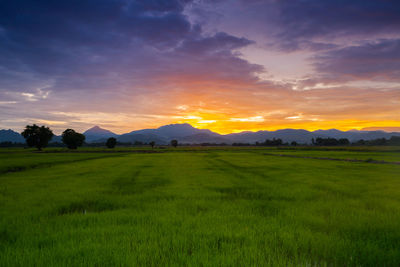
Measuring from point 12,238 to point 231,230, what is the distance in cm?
633

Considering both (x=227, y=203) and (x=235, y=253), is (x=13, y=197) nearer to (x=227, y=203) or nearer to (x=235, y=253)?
(x=227, y=203)

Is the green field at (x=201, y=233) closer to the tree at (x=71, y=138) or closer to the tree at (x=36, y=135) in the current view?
the tree at (x=36, y=135)

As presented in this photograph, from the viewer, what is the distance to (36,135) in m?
89.2

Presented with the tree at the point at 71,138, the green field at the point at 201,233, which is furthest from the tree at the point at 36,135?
the green field at the point at 201,233

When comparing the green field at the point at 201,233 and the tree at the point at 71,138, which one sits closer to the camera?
the green field at the point at 201,233

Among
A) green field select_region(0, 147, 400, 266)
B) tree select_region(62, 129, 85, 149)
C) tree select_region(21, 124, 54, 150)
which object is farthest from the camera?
tree select_region(62, 129, 85, 149)

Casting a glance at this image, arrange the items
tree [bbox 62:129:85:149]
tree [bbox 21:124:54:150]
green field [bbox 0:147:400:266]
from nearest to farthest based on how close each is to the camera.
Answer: green field [bbox 0:147:400:266]
tree [bbox 21:124:54:150]
tree [bbox 62:129:85:149]

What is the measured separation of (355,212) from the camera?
7.95 m

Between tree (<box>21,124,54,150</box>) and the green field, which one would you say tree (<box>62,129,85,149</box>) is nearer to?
tree (<box>21,124,54,150</box>)

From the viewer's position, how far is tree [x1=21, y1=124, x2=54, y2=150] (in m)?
87.9

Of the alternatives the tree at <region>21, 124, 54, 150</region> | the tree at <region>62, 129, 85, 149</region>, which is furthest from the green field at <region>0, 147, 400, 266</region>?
the tree at <region>62, 129, 85, 149</region>

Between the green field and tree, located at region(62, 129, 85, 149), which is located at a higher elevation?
tree, located at region(62, 129, 85, 149)

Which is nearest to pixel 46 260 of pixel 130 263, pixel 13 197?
pixel 130 263

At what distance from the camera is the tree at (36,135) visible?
288 ft
